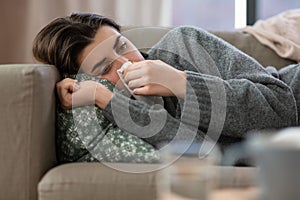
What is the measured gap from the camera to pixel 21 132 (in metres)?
1.27

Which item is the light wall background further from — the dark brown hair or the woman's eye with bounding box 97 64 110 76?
the woman's eye with bounding box 97 64 110 76

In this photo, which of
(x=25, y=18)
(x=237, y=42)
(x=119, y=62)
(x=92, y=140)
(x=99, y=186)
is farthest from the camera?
(x=25, y=18)

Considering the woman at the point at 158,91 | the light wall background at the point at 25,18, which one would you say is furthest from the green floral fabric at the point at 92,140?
the light wall background at the point at 25,18

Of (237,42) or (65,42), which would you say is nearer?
(65,42)

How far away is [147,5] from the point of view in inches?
100

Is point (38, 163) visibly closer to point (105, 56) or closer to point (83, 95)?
point (83, 95)

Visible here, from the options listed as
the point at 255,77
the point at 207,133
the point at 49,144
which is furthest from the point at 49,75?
the point at 255,77

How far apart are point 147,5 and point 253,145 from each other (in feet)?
6.79

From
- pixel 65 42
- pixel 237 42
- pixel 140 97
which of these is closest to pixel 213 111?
pixel 140 97

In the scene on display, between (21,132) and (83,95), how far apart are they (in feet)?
0.66

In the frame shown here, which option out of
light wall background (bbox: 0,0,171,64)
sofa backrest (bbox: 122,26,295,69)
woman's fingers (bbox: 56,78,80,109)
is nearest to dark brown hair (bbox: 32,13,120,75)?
woman's fingers (bbox: 56,78,80,109)

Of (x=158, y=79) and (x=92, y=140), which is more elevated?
(x=158, y=79)

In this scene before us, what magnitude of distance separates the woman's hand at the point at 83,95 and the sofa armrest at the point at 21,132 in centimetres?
12

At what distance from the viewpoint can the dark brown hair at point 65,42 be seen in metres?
1.49
